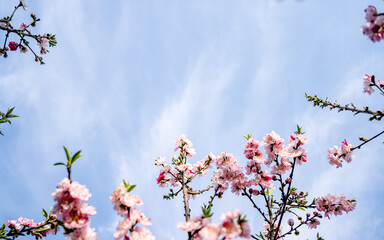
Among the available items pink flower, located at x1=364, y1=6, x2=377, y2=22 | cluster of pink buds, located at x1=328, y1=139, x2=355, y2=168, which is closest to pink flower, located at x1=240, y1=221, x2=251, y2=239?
pink flower, located at x1=364, y1=6, x2=377, y2=22

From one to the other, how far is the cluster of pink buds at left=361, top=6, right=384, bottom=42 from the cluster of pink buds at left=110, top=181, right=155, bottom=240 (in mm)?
3742

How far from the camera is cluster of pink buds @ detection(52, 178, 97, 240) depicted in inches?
104

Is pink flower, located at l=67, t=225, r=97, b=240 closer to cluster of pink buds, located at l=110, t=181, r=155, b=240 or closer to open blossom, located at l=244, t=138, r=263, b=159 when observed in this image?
cluster of pink buds, located at l=110, t=181, r=155, b=240

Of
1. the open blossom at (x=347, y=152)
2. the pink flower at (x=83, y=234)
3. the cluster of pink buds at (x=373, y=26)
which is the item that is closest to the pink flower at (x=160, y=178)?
the pink flower at (x=83, y=234)

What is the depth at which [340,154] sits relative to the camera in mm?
5402

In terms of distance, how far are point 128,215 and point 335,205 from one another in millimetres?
5183

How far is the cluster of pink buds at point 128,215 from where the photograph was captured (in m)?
2.71

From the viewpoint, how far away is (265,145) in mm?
5457

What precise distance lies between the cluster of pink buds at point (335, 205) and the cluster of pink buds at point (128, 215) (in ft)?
15.6

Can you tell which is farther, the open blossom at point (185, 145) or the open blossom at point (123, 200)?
the open blossom at point (185, 145)

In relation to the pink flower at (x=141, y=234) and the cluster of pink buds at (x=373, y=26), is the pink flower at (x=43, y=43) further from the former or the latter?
the cluster of pink buds at (x=373, y=26)

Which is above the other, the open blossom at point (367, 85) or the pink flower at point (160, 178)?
the pink flower at point (160, 178)

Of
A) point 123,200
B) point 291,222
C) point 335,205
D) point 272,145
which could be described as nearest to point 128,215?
point 123,200

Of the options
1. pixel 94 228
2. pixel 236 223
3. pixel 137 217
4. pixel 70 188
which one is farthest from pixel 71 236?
pixel 236 223
